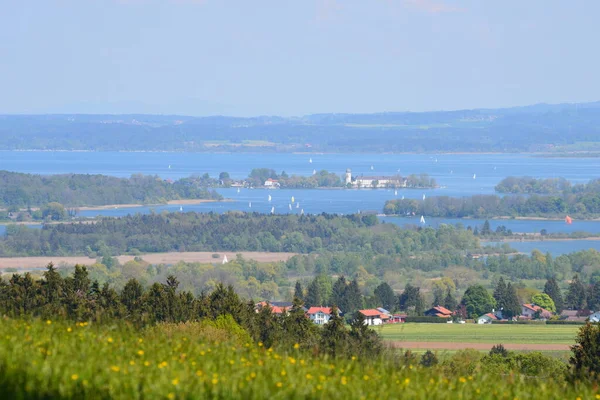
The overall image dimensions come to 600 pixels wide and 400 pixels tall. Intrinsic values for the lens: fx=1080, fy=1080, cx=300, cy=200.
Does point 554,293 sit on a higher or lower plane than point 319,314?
lower

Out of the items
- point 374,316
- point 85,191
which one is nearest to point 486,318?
point 374,316

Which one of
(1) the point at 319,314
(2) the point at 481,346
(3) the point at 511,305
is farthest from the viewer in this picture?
(3) the point at 511,305

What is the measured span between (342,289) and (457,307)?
4693mm

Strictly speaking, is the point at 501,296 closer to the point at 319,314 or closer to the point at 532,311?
the point at 532,311

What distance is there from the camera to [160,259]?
65312 mm

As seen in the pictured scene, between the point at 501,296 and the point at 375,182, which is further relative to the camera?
the point at 375,182

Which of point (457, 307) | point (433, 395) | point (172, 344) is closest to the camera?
point (433, 395)

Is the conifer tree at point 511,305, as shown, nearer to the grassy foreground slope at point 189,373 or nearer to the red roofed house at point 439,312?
the red roofed house at point 439,312

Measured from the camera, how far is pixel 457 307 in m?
42.0

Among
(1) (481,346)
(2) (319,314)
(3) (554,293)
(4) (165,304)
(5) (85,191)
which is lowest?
(5) (85,191)

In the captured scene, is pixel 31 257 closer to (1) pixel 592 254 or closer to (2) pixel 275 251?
(2) pixel 275 251

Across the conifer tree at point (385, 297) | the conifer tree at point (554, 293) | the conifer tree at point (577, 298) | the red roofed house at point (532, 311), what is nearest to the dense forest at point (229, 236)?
the conifer tree at point (554, 293)

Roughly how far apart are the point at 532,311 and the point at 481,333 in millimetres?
7942

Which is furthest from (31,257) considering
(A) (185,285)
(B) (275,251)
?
(A) (185,285)
